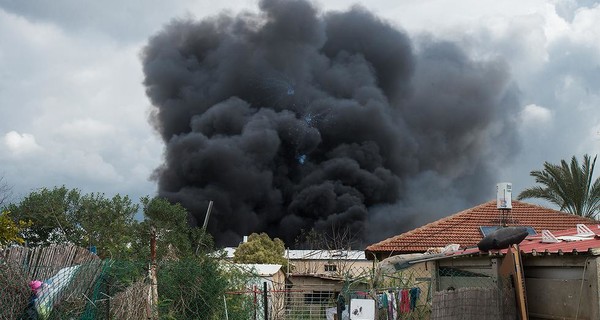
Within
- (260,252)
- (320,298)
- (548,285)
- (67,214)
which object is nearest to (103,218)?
(67,214)

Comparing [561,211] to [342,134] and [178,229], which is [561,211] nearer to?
[178,229]

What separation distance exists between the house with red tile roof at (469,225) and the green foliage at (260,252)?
9083 millimetres

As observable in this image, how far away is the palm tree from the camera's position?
25.1 meters

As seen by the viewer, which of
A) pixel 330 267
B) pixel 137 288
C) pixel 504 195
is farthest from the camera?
pixel 330 267

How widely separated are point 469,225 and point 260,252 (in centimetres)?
1169

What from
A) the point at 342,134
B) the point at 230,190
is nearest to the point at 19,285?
the point at 230,190

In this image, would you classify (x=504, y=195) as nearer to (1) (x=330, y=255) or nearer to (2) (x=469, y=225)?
(2) (x=469, y=225)

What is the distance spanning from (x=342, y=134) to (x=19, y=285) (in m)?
49.0

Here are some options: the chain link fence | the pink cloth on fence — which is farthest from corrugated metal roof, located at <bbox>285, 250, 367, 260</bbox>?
the pink cloth on fence

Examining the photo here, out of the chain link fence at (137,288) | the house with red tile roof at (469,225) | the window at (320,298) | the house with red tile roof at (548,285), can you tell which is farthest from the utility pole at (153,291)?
the house with red tile roof at (469,225)

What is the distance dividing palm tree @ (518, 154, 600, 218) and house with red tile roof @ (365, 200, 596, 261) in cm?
123

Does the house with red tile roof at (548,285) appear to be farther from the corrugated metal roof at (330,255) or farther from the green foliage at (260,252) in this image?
the corrugated metal roof at (330,255)

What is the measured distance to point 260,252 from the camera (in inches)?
1232

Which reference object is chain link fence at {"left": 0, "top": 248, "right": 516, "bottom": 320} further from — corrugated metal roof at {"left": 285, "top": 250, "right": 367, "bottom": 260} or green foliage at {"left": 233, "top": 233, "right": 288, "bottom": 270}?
corrugated metal roof at {"left": 285, "top": 250, "right": 367, "bottom": 260}
